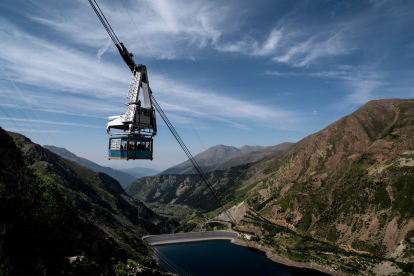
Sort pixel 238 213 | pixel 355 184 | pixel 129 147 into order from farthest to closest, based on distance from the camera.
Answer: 1. pixel 238 213
2. pixel 355 184
3. pixel 129 147

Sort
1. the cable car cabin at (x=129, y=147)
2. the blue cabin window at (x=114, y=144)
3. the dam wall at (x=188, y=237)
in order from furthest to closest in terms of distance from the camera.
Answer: the dam wall at (x=188, y=237)
the blue cabin window at (x=114, y=144)
the cable car cabin at (x=129, y=147)

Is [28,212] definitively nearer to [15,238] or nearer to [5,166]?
[15,238]

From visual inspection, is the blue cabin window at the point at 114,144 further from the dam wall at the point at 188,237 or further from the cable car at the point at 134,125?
the dam wall at the point at 188,237

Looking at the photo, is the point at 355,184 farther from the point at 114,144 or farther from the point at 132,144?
the point at 114,144

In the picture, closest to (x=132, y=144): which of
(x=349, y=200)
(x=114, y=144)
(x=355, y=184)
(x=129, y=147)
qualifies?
(x=129, y=147)

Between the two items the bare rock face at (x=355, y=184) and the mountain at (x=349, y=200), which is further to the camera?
the bare rock face at (x=355, y=184)

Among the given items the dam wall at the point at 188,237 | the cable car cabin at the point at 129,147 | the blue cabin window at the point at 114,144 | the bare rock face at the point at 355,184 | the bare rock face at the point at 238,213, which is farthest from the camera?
the bare rock face at the point at 238,213

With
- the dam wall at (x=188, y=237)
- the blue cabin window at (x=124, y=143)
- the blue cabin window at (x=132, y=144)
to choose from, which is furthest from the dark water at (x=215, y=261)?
the blue cabin window at (x=124, y=143)
